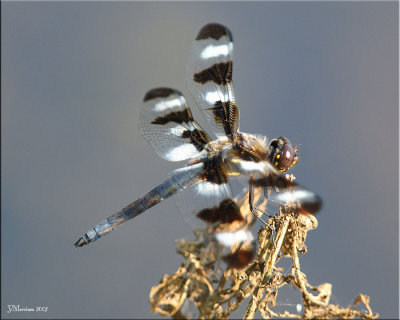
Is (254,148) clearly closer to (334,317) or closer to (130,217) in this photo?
(130,217)

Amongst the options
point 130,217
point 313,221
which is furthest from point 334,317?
point 130,217

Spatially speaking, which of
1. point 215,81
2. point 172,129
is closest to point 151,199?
point 172,129

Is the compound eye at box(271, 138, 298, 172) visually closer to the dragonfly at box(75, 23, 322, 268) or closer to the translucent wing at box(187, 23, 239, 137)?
the dragonfly at box(75, 23, 322, 268)

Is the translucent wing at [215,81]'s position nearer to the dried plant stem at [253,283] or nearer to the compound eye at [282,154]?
the compound eye at [282,154]

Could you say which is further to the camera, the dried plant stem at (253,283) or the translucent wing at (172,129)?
the translucent wing at (172,129)

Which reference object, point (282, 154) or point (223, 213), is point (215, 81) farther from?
point (223, 213)

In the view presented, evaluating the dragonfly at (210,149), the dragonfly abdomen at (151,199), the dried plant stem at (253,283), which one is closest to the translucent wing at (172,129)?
the dragonfly at (210,149)

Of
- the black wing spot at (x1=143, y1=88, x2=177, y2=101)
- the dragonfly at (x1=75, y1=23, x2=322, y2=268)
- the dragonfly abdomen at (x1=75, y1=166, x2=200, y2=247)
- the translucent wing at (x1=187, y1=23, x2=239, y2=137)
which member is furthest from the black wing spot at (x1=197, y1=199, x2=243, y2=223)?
the black wing spot at (x1=143, y1=88, x2=177, y2=101)
